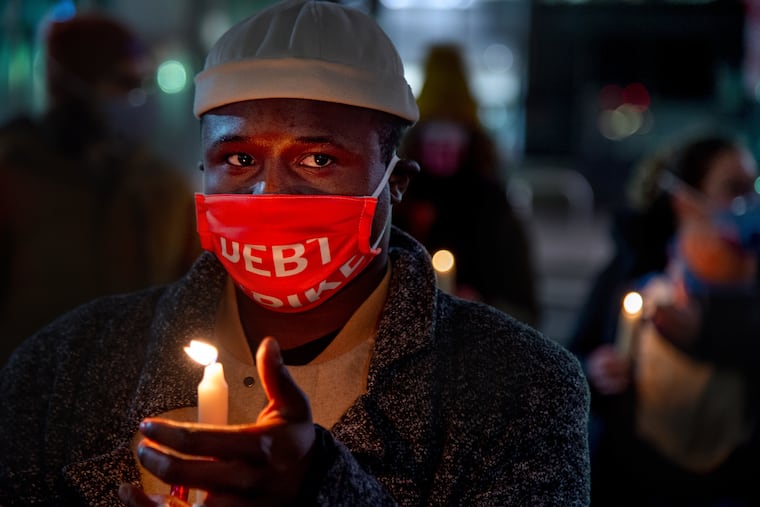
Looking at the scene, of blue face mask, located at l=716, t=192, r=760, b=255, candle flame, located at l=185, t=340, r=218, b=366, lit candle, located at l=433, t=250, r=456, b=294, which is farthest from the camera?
blue face mask, located at l=716, t=192, r=760, b=255

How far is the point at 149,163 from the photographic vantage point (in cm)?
457

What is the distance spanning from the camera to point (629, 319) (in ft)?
11.2

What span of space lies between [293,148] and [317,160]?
0.17ft

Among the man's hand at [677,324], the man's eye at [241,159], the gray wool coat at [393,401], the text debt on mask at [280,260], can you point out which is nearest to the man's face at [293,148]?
the man's eye at [241,159]

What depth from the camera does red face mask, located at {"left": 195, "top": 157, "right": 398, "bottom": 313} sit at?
189 cm

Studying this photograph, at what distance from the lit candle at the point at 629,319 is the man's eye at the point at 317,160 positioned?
1.69 m

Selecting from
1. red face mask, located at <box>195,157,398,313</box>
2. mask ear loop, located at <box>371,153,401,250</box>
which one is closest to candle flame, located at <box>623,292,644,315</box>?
mask ear loop, located at <box>371,153,401,250</box>

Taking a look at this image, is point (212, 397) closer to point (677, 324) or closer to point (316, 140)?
point (316, 140)

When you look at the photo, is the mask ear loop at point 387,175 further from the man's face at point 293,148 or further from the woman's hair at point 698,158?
the woman's hair at point 698,158

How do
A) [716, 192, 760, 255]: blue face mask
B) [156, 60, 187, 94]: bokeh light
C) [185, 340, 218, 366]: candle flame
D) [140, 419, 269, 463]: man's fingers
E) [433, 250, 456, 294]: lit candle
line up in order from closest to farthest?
[140, 419, 269, 463]: man's fingers < [185, 340, 218, 366]: candle flame < [433, 250, 456, 294]: lit candle < [716, 192, 760, 255]: blue face mask < [156, 60, 187, 94]: bokeh light

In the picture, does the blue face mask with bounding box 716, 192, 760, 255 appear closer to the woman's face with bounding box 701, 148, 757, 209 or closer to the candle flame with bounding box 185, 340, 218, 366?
the woman's face with bounding box 701, 148, 757, 209

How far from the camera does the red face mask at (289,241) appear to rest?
1887 millimetres

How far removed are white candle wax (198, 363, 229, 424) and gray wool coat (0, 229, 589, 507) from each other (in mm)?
385

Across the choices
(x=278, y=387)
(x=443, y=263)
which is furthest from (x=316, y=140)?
(x=443, y=263)
